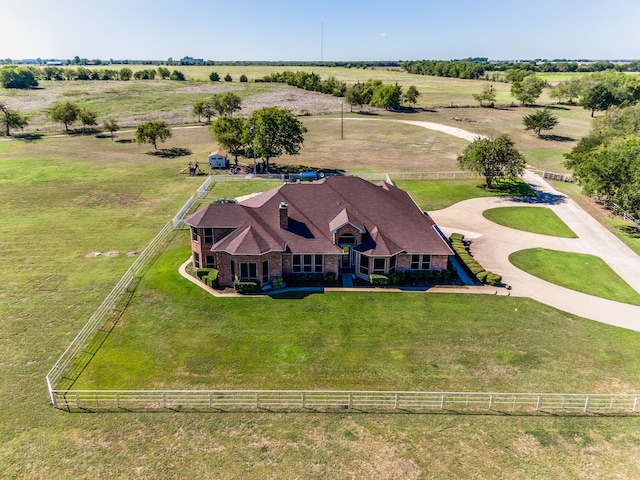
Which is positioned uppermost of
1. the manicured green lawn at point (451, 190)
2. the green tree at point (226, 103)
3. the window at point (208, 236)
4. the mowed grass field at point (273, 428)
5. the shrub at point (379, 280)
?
the green tree at point (226, 103)

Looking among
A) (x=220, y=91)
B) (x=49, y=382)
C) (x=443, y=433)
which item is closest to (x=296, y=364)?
(x=443, y=433)

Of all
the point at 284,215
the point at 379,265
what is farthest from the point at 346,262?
the point at 284,215

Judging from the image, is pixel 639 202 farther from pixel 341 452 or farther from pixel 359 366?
pixel 341 452

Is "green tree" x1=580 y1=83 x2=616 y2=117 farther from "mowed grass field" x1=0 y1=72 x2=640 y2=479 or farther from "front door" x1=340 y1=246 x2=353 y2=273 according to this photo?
"front door" x1=340 y1=246 x2=353 y2=273

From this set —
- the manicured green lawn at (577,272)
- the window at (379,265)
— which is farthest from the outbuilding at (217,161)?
the manicured green lawn at (577,272)

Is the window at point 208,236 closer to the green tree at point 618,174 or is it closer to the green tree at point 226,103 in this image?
the green tree at point 618,174
